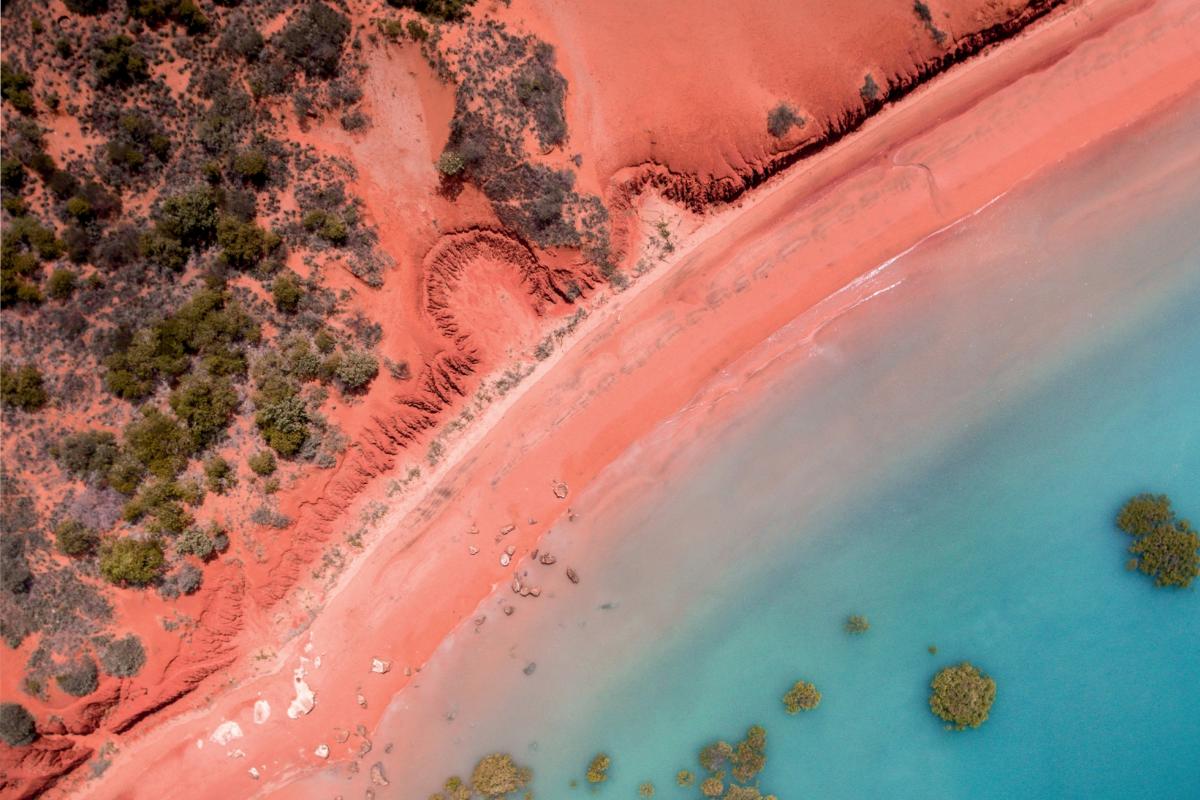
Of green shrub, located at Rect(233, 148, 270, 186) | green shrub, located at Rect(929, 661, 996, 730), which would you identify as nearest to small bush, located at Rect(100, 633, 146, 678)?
green shrub, located at Rect(233, 148, 270, 186)

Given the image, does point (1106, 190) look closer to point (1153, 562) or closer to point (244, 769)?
point (1153, 562)

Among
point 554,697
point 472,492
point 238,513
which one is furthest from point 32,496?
point 554,697

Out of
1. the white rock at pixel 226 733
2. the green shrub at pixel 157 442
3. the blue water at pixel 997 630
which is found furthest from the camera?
the blue water at pixel 997 630

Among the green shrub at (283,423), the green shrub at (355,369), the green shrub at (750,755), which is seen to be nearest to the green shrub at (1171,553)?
the green shrub at (750,755)

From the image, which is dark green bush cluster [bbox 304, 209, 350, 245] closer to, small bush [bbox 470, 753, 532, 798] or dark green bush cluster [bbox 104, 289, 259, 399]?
dark green bush cluster [bbox 104, 289, 259, 399]

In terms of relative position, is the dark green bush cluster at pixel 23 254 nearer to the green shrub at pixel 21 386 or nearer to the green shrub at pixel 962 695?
the green shrub at pixel 21 386

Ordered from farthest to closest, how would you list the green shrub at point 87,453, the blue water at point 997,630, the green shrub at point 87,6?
the blue water at point 997,630
the green shrub at point 87,453
the green shrub at point 87,6

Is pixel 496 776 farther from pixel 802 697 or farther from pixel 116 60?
pixel 116 60
